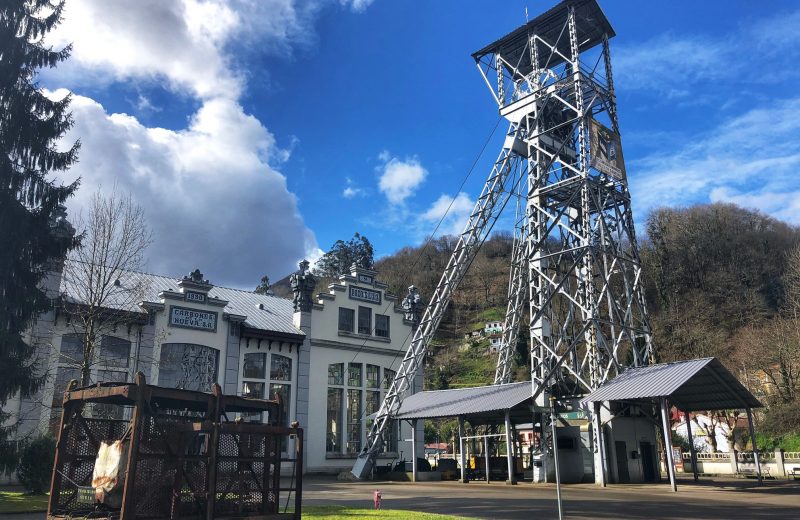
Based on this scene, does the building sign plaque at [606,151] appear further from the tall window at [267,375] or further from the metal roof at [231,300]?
the tall window at [267,375]

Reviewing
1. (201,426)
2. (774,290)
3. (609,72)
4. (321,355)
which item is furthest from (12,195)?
(774,290)

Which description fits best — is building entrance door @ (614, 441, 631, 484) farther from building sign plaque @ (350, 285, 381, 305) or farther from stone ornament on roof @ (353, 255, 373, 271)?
stone ornament on roof @ (353, 255, 373, 271)

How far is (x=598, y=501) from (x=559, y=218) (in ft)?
53.3

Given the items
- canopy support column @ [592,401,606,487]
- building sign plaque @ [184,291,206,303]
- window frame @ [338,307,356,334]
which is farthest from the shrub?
window frame @ [338,307,356,334]

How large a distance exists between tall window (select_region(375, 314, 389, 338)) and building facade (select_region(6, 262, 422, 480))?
73 millimetres

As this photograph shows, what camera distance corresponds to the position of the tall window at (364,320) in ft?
136

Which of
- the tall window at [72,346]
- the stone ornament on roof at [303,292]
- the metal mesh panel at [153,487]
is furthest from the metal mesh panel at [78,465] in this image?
the stone ornament on roof at [303,292]

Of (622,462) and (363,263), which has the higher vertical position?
(363,263)

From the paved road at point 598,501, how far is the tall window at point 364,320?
54.2 ft

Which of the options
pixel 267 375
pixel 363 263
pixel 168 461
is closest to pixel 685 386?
pixel 267 375

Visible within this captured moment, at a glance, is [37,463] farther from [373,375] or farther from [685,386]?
[685,386]

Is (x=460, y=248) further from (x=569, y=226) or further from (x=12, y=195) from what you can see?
(x=12, y=195)

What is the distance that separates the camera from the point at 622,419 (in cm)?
2789

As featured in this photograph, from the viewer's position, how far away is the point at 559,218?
31641 millimetres
